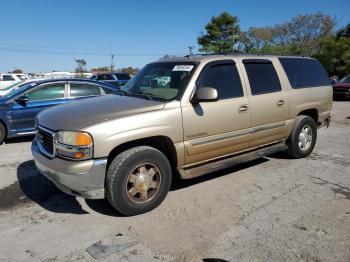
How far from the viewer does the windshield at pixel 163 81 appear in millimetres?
4469

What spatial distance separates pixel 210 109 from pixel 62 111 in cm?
187

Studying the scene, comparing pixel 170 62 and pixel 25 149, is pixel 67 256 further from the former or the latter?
pixel 25 149

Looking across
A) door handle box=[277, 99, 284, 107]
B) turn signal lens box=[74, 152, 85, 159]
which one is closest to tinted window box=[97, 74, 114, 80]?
door handle box=[277, 99, 284, 107]

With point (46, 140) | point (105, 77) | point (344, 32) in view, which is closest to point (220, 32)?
point (344, 32)

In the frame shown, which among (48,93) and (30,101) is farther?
(48,93)

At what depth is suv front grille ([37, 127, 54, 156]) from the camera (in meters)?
3.96

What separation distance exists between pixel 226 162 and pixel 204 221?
1225 mm

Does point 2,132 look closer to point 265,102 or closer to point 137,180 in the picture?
point 137,180

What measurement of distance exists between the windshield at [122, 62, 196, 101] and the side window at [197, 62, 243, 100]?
0.75 ft

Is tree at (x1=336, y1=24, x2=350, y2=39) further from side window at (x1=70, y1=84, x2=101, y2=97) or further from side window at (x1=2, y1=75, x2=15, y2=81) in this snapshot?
side window at (x1=70, y1=84, x2=101, y2=97)

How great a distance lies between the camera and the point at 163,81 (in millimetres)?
4762

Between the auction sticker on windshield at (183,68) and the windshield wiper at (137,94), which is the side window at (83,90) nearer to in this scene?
the windshield wiper at (137,94)

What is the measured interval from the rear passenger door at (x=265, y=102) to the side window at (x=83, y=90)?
4790 mm

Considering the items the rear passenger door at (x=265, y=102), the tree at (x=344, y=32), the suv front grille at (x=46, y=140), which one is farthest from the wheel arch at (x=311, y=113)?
the tree at (x=344, y=32)
